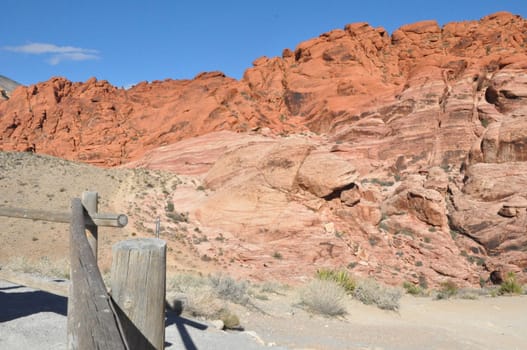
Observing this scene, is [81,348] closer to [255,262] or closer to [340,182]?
[255,262]

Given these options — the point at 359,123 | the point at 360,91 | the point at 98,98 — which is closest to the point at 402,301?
the point at 359,123

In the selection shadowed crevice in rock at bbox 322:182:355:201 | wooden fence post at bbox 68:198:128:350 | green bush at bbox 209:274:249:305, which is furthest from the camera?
shadowed crevice in rock at bbox 322:182:355:201

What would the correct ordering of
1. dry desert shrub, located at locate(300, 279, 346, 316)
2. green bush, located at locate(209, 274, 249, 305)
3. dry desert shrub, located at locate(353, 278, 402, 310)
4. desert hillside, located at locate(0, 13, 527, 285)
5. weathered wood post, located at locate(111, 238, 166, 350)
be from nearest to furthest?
weathered wood post, located at locate(111, 238, 166, 350) < green bush, located at locate(209, 274, 249, 305) < dry desert shrub, located at locate(300, 279, 346, 316) < dry desert shrub, located at locate(353, 278, 402, 310) < desert hillside, located at locate(0, 13, 527, 285)

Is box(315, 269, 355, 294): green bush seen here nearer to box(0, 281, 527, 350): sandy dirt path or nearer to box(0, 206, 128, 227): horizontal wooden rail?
box(0, 281, 527, 350): sandy dirt path

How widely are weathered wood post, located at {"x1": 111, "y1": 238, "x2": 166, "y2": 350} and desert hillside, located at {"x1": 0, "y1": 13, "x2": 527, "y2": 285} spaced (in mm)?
15285

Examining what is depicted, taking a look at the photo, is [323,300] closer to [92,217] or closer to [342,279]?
[342,279]

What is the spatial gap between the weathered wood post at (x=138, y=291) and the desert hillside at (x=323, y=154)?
15.3 metres

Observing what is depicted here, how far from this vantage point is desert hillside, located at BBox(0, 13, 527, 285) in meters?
19.6

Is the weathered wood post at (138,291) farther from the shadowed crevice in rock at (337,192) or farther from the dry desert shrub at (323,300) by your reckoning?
the shadowed crevice in rock at (337,192)

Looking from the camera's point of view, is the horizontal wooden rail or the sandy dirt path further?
the sandy dirt path

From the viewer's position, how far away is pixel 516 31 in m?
49.7

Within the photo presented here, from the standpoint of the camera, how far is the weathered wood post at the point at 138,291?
1580 millimetres

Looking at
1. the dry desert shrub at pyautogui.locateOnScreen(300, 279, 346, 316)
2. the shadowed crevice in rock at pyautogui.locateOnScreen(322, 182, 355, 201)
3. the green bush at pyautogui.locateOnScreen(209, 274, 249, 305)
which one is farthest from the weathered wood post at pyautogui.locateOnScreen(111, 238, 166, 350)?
the shadowed crevice in rock at pyautogui.locateOnScreen(322, 182, 355, 201)

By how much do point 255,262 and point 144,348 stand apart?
53.1ft
